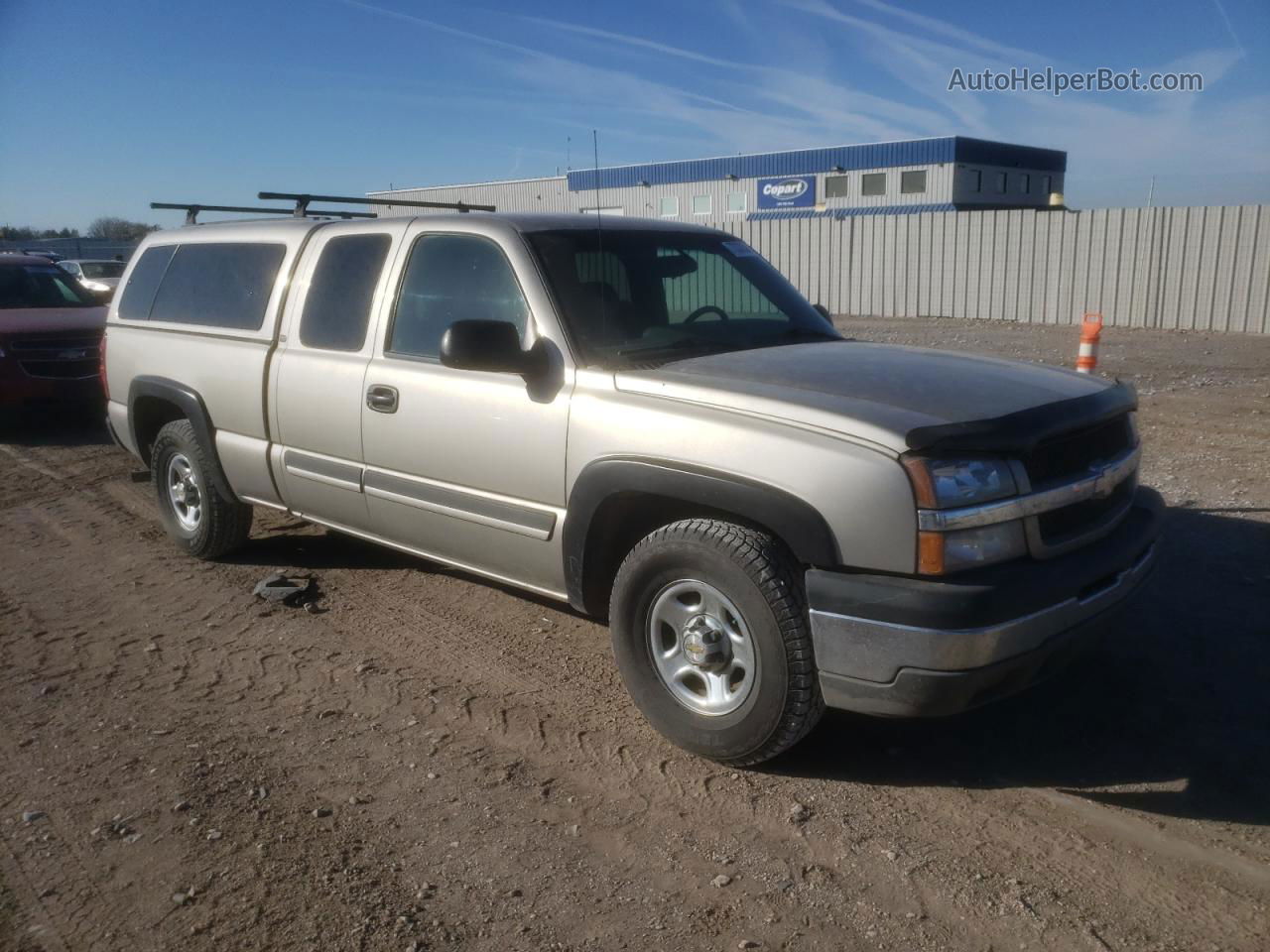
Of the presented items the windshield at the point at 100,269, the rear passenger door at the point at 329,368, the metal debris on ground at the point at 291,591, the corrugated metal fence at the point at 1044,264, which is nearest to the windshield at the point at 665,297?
the rear passenger door at the point at 329,368

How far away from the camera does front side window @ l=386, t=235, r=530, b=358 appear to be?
14.8 feet

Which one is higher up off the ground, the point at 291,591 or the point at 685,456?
the point at 685,456

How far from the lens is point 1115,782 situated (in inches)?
141

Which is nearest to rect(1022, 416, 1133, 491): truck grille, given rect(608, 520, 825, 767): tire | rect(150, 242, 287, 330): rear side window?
rect(608, 520, 825, 767): tire

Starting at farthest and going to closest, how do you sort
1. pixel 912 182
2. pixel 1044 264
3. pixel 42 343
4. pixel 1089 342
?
pixel 912 182 → pixel 1044 264 → pixel 42 343 → pixel 1089 342

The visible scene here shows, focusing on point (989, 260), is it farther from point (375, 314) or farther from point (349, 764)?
point (349, 764)

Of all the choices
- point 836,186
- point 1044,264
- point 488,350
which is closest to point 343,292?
point 488,350

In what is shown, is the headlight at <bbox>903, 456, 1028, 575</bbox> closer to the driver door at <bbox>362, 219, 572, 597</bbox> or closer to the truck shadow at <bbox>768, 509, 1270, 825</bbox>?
the truck shadow at <bbox>768, 509, 1270, 825</bbox>

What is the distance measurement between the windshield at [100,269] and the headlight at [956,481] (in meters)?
26.4

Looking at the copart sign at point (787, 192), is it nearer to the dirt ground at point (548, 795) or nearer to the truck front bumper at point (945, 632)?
the dirt ground at point (548, 795)

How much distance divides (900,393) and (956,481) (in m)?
0.51

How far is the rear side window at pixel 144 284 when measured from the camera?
21.8ft

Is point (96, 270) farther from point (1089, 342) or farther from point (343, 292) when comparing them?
point (1089, 342)

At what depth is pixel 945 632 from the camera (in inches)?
122
